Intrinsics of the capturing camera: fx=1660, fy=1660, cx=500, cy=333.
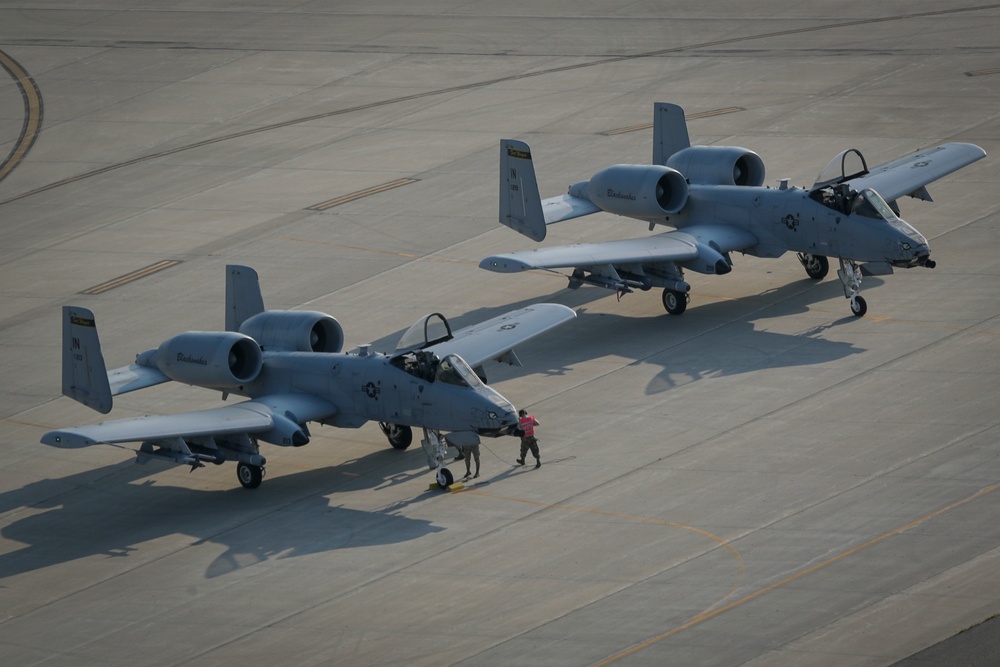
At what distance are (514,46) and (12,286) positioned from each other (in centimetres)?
2533

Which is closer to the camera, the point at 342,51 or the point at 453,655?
the point at 453,655

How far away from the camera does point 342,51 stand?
2559 inches

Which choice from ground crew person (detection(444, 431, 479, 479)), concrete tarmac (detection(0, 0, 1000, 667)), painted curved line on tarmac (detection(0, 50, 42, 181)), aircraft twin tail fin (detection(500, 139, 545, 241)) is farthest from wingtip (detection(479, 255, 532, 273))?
painted curved line on tarmac (detection(0, 50, 42, 181))

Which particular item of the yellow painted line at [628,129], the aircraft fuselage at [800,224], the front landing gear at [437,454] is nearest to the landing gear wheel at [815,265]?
the aircraft fuselage at [800,224]

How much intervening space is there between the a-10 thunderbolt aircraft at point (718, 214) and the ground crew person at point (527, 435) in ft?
20.0

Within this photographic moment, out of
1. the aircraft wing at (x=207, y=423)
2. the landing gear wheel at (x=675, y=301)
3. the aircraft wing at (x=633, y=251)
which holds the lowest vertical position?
the landing gear wheel at (x=675, y=301)

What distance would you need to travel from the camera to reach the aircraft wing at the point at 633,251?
116ft

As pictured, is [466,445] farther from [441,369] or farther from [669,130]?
[669,130]

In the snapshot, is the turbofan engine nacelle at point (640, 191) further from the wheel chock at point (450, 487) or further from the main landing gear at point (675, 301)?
the wheel chock at point (450, 487)

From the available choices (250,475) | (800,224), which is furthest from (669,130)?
(250,475)

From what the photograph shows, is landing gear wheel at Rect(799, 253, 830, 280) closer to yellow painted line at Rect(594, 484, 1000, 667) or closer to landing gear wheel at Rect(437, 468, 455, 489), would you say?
yellow painted line at Rect(594, 484, 1000, 667)

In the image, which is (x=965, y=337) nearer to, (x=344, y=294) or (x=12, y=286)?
(x=344, y=294)

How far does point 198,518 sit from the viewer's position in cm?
2953

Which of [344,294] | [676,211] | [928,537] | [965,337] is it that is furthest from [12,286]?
[928,537]
